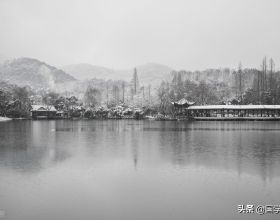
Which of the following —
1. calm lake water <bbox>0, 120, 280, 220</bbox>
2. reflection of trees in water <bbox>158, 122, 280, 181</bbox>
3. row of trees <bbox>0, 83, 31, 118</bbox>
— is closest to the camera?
calm lake water <bbox>0, 120, 280, 220</bbox>

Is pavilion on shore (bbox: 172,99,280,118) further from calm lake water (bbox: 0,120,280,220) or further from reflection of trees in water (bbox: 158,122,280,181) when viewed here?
calm lake water (bbox: 0,120,280,220)

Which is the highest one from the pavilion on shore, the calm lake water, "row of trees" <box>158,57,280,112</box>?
"row of trees" <box>158,57,280,112</box>

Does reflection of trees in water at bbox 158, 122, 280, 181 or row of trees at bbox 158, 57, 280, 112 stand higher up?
row of trees at bbox 158, 57, 280, 112

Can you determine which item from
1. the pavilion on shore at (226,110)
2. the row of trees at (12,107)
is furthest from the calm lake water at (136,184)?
the row of trees at (12,107)

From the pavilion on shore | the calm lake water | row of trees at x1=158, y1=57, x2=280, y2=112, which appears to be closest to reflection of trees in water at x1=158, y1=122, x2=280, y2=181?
the calm lake water

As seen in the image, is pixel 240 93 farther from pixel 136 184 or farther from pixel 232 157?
pixel 136 184

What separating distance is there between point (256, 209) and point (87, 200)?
211 inches

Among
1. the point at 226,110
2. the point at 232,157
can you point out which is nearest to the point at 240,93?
the point at 226,110

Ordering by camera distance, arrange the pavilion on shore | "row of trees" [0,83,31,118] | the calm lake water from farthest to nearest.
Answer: "row of trees" [0,83,31,118], the pavilion on shore, the calm lake water

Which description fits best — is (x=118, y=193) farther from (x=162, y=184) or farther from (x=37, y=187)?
(x=37, y=187)

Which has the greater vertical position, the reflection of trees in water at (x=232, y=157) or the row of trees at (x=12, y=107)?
the row of trees at (x=12, y=107)

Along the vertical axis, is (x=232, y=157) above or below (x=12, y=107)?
below

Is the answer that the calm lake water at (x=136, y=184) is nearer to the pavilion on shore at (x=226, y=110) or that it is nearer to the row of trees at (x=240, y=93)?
the pavilion on shore at (x=226, y=110)

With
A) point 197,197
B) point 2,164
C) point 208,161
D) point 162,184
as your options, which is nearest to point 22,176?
point 2,164
